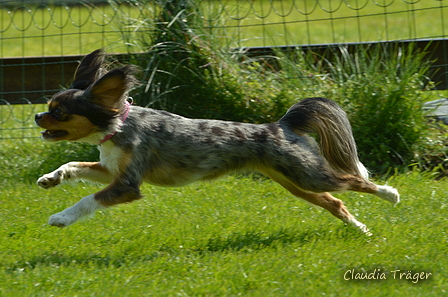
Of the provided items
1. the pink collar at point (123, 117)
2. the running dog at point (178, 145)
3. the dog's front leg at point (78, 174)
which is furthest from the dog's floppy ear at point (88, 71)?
the dog's front leg at point (78, 174)

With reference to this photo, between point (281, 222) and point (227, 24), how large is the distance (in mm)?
3328

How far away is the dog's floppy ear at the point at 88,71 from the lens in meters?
5.01

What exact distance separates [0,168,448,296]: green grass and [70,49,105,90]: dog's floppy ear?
119 centimetres

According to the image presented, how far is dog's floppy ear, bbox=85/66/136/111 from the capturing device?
15.1ft

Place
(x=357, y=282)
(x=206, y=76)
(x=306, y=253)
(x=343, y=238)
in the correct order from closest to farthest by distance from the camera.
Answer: (x=357, y=282)
(x=306, y=253)
(x=343, y=238)
(x=206, y=76)

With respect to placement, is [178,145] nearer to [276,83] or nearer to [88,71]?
[88,71]

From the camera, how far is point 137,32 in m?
7.38

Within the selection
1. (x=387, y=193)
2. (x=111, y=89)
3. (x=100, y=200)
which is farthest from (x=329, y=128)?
(x=100, y=200)

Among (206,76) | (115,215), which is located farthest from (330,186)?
(206,76)

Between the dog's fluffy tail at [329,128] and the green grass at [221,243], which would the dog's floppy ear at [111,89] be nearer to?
the green grass at [221,243]

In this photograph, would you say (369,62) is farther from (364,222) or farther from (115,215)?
(115,215)

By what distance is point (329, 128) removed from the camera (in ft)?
16.4

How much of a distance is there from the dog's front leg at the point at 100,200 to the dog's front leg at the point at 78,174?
1.07ft

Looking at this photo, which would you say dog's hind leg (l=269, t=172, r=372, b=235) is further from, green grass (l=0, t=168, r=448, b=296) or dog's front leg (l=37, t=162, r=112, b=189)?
dog's front leg (l=37, t=162, r=112, b=189)
